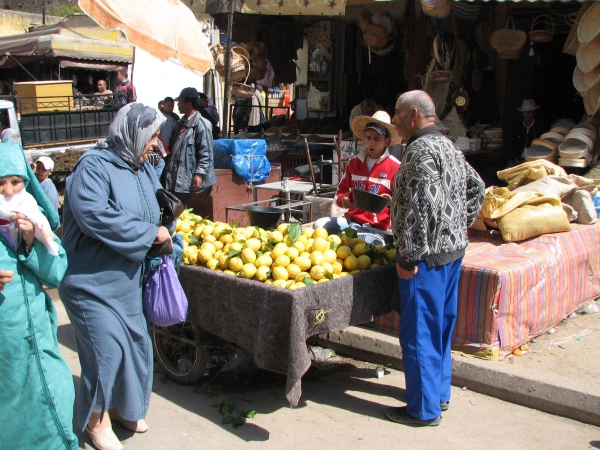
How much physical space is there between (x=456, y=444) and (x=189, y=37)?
18.1ft

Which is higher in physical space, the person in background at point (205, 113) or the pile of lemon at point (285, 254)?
the person in background at point (205, 113)

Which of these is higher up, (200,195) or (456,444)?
(200,195)

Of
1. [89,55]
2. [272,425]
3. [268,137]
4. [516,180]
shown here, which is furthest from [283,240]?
[89,55]

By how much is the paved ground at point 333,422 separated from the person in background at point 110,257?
0.47 m

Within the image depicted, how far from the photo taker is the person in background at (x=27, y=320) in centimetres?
250

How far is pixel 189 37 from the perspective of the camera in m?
7.07

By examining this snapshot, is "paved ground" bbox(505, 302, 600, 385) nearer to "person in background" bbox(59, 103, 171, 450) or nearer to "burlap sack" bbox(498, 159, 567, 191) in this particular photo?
"burlap sack" bbox(498, 159, 567, 191)

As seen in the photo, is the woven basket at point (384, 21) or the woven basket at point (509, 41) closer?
the woven basket at point (509, 41)

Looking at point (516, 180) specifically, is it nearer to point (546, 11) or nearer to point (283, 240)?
point (283, 240)

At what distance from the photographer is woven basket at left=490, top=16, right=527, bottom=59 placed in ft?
26.3

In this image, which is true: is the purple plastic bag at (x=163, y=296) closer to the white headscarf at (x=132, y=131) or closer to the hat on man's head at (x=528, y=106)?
the white headscarf at (x=132, y=131)

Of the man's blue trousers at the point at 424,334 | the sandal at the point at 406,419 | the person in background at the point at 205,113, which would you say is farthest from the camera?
the person in background at the point at 205,113

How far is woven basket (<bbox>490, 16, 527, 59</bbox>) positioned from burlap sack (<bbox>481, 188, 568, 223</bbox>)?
3.92m

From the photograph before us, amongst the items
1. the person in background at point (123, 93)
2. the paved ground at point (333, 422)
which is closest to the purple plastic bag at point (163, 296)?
the paved ground at point (333, 422)
